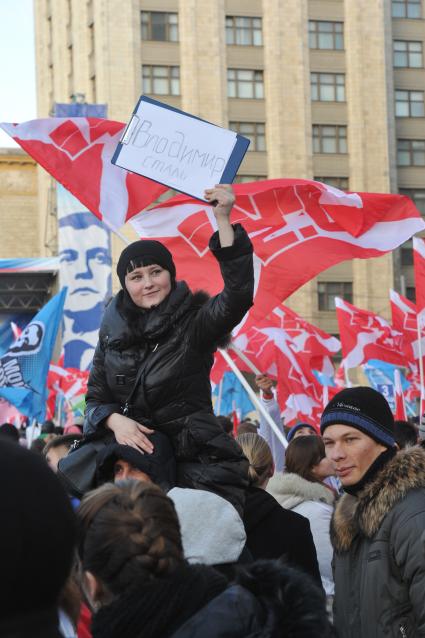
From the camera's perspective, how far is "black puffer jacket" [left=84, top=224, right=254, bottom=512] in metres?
4.45

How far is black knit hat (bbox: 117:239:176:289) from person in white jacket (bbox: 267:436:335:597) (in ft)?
5.68

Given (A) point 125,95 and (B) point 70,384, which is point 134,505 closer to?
(B) point 70,384

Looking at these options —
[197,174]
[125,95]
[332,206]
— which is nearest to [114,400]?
[197,174]

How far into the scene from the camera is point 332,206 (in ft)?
31.8

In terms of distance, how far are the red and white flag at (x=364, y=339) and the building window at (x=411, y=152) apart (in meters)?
→ 37.8

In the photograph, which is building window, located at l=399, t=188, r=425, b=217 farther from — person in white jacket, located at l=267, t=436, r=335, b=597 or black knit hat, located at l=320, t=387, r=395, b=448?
black knit hat, located at l=320, t=387, r=395, b=448

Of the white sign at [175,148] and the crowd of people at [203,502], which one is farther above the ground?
the white sign at [175,148]

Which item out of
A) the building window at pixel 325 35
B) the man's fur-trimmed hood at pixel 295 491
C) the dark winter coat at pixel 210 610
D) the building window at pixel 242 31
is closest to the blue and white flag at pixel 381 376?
the man's fur-trimmed hood at pixel 295 491

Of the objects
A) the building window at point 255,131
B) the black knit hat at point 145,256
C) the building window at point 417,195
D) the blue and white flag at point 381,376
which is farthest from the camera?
the building window at point 417,195

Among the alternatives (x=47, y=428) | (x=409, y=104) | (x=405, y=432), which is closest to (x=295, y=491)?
Result: (x=405, y=432)

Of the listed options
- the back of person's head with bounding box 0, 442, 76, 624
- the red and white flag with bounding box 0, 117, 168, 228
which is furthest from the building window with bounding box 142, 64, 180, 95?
the back of person's head with bounding box 0, 442, 76, 624

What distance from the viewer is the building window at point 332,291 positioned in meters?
54.5

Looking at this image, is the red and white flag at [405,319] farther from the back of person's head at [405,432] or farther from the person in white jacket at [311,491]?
the person in white jacket at [311,491]

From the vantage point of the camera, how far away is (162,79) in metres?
54.6
